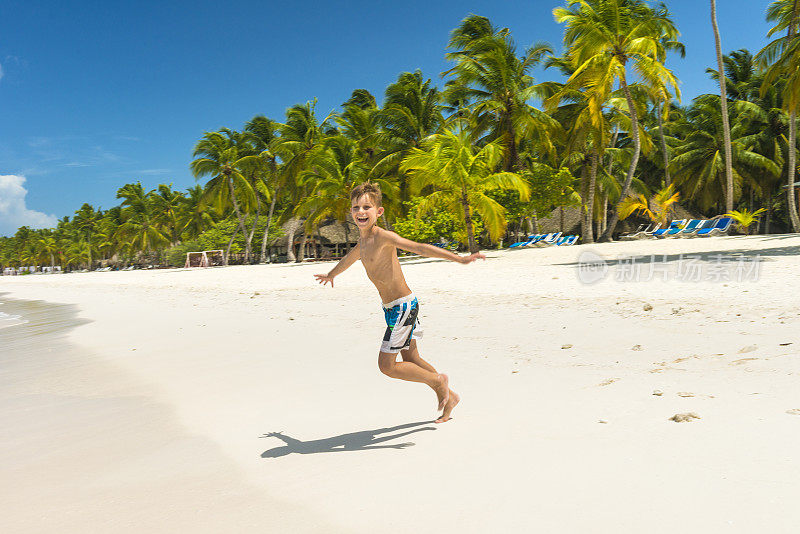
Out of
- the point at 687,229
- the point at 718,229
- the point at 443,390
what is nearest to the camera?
the point at 443,390

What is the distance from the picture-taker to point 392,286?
313 cm

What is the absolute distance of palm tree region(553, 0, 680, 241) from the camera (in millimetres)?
20641

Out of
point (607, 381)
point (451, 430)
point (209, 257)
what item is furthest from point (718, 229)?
point (209, 257)

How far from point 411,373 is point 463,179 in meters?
17.3

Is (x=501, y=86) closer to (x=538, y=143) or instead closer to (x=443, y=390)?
(x=538, y=143)

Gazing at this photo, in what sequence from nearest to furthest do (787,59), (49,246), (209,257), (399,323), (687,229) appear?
(399,323)
(787,59)
(687,229)
(209,257)
(49,246)

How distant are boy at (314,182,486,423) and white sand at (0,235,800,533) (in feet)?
1.25

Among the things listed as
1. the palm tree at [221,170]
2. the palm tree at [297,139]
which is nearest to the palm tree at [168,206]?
the palm tree at [221,170]

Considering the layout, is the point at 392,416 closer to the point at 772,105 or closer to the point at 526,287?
the point at 526,287

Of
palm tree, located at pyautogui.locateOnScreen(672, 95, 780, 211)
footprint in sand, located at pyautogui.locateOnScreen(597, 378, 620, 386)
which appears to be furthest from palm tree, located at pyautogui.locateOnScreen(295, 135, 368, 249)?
footprint in sand, located at pyautogui.locateOnScreen(597, 378, 620, 386)

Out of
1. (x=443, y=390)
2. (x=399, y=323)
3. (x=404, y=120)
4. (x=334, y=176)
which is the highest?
(x=404, y=120)

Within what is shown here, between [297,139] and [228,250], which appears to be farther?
[228,250]

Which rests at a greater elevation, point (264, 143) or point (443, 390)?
point (264, 143)

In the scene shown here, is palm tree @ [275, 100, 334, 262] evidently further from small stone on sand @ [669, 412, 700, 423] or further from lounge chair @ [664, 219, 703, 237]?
small stone on sand @ [669, 412, 700, 423]
